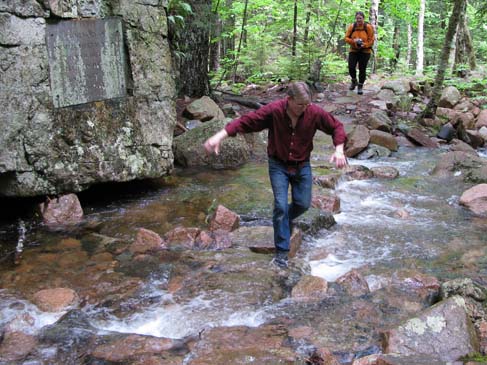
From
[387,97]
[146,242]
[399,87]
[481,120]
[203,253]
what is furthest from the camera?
[399,87]

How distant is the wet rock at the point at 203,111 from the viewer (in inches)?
455

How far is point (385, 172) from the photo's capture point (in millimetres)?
10055

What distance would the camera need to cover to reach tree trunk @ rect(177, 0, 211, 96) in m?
12.1

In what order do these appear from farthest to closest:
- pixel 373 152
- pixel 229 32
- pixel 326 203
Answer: pixel 229 32 < pixel 373 152 < pixel 326 203

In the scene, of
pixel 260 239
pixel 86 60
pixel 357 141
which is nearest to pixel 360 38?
pixel 357 141

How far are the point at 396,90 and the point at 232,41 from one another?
10494 millimetres

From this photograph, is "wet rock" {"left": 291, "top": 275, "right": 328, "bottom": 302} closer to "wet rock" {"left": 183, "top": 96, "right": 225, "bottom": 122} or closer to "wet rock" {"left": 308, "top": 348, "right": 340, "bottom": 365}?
"wet rock" {"left": 308, "top": 348, "right": 340, "bottom": 365}

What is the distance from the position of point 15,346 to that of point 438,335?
145 inches

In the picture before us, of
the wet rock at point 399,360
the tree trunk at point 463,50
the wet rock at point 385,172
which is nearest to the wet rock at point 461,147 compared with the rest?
the wet rock at point 385,172

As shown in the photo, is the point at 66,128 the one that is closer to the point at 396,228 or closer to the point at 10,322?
the point at 10,322

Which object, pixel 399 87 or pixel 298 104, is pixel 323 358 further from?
pixel 399 87

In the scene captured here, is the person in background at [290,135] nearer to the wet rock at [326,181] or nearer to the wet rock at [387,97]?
the wet rock at [326,181]

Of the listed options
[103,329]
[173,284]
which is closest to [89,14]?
[173,284]

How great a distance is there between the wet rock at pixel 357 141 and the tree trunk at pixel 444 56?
296cm
